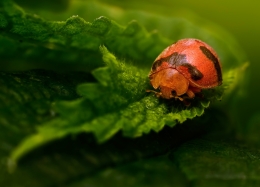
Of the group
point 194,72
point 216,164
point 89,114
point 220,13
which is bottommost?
point 216,164

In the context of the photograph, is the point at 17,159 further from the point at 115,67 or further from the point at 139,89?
the point at 139,89

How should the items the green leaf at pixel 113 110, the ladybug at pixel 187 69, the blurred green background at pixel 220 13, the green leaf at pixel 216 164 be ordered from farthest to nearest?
the blurred green background at pixel 220 13 → the ladybug at pixel 187 69 → the green leaf at pixel 216 164 → the green leaf at pixel 113 110

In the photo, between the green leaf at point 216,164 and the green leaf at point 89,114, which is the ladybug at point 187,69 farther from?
the green leaf at point 216,164

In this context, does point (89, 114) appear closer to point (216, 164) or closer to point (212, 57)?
point (216, 164)

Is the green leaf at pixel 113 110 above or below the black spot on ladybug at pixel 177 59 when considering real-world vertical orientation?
below

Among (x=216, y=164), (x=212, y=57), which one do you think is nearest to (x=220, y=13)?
(x=212, y=57)

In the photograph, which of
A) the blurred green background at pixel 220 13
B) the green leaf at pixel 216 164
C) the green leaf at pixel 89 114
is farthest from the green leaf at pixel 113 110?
the blurred green background at pixel 220 13

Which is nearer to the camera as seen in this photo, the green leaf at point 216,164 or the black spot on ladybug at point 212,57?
the green leaf at point 216,164
